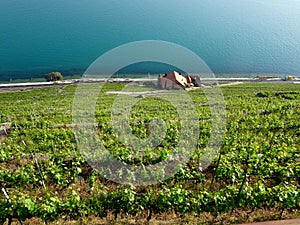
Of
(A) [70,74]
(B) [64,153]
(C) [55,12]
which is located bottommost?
(B) [64,153]

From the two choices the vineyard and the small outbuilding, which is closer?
the vineyard

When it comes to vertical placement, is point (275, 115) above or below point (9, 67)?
below

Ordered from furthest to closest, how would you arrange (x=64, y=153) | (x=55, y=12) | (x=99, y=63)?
1. (x=55, y=12)
2. (x=99, y=63)
3. (x=64, y=153)

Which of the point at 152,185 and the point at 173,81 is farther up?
the point at 173,81

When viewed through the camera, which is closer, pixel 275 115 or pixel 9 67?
pixel 275 115

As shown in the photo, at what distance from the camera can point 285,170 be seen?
834 cm

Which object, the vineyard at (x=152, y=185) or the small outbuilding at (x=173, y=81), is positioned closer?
the vineyard at (x=152, y=185)

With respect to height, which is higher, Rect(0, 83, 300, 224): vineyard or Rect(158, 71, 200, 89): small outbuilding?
Rect(158, 71, 200, 89): small outbuilding

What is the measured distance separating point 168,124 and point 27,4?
104 m

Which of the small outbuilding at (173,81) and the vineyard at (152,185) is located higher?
the small outbuilding at (173,81)

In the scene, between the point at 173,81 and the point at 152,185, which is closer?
the point at 152,185

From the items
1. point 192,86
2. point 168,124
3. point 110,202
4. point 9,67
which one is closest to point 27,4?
point 9,67

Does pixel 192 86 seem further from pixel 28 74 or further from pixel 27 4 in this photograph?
pixel 27 4

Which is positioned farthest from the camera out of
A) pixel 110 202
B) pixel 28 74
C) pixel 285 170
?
pixel 28 74
